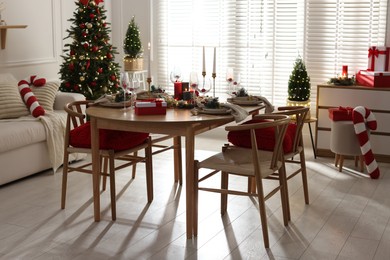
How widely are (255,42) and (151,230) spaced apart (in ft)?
10.9

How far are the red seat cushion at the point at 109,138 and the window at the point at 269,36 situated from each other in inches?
84.3

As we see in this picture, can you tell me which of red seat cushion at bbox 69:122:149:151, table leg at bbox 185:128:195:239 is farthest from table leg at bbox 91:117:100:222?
table leg at bbox 185:128:195:239

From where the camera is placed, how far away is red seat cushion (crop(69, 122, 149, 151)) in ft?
13.5

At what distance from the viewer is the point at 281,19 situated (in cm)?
649

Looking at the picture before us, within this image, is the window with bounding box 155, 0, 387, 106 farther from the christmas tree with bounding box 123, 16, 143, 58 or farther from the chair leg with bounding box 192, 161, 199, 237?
the chair leg with bounding box 192, 161, 199, 237

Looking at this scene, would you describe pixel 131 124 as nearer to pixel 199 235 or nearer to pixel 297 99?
pixel 199 235

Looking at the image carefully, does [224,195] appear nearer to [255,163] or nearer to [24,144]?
[255,163]

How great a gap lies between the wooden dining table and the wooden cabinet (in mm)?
2279

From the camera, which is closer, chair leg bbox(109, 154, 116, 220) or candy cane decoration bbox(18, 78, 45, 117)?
chair leg bbox(109, 154, 116, 220)

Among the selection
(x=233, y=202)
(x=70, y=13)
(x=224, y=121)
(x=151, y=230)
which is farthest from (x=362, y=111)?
(x=70, y=13)

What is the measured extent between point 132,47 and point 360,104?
2.56 meters

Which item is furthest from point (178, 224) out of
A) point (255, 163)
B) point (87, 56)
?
point (87, 56)

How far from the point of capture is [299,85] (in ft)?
19.9

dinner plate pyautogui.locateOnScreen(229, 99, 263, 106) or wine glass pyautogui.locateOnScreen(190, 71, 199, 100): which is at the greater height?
wine glass pyautogui.locateOnScreen(190, 71, 199, 100)
